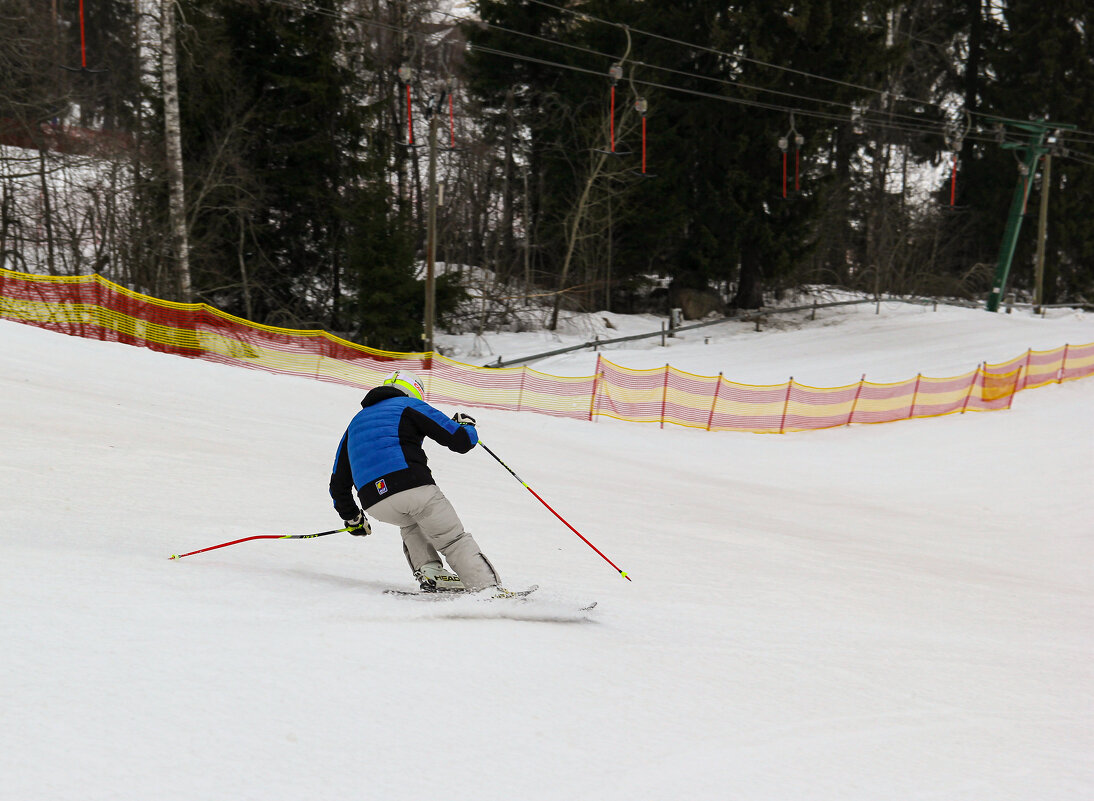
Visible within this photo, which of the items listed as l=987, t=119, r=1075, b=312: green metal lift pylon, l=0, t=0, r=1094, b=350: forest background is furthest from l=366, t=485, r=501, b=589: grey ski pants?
l=987, t=119, r=1075, b=312: green metal lift pylon

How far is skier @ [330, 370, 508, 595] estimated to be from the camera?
17.0 ft

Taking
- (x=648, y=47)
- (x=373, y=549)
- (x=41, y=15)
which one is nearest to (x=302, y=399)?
(x=373, y=549)

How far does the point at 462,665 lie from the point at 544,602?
3.44 ft

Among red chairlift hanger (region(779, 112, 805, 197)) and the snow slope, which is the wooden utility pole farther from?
red chairlift hanger (region(779, 112, 805, 197))

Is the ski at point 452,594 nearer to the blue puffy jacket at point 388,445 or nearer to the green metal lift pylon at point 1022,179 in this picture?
the blue puffy jacket at point 388,445

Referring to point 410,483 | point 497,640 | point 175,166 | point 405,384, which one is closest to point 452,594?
point 497,640

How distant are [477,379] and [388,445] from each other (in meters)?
13.7

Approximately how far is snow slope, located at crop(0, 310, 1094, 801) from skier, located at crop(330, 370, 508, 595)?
10.3 inches

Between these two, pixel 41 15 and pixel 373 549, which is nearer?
pixel 373 549

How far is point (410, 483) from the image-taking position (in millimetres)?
5160

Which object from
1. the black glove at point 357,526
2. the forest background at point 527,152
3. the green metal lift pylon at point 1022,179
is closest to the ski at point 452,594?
the black glove at point 357,526

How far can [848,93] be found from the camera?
115 ft

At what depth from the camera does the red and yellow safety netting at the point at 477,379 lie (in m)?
17.0

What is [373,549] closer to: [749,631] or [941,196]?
[749,631]
